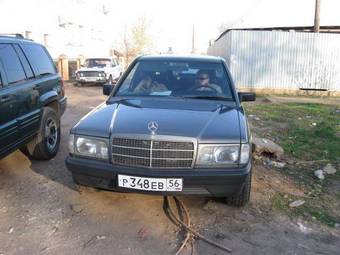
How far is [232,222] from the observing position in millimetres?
4137

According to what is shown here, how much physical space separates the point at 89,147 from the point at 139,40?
116 ft

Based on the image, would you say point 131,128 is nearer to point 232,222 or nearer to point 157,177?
point 157,177

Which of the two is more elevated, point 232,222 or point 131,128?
point 131,128

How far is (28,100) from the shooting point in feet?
17.6

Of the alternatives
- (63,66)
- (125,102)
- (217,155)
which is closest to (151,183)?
(217,155)

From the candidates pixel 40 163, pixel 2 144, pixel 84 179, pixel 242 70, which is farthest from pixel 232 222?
pixel 242 70

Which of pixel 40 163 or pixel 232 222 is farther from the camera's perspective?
pixel 40 163

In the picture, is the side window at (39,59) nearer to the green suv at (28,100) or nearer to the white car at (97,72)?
the green suv at (28,100)

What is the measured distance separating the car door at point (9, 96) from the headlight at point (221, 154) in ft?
7.66

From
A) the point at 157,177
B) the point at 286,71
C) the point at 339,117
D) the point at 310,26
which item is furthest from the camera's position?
the point at 310,26

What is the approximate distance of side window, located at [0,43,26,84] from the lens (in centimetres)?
496

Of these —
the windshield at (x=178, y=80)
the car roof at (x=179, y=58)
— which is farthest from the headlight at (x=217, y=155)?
the car roof at (x=179, y=58)

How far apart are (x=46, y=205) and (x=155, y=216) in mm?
1231

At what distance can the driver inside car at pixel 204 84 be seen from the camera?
16.7 ft
